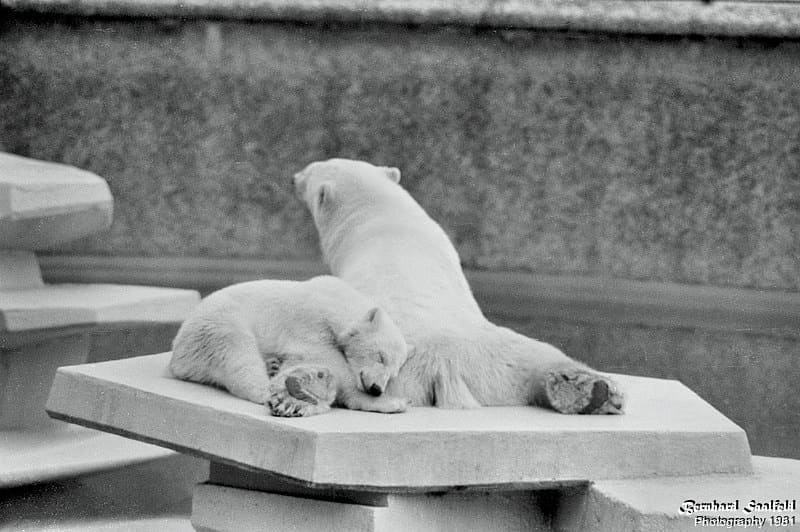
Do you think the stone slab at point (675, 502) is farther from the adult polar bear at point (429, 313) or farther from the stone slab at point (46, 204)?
the stone slab at point (46, 204)

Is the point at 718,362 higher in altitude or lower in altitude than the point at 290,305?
lower

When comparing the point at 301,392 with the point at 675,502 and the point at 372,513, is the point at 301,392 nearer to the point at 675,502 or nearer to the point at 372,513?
the point at 372,513

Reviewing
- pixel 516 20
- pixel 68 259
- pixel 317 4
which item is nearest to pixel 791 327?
pixel 516 20

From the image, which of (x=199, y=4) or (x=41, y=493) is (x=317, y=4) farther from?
(x=41, y=493)

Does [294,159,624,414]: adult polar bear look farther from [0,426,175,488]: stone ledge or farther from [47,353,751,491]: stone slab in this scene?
[0,426,175,488]: stone ledge

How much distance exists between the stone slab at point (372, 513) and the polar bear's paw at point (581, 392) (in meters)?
0.18

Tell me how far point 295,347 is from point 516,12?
8.77ft

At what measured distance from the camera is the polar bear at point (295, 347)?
1933 mm

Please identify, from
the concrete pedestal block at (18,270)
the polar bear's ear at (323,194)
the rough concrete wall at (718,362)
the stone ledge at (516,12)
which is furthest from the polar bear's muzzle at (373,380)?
the stone ledge at (516,12)

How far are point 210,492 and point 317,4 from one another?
9.07ft

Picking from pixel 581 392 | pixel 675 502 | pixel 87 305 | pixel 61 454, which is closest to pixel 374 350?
pixel 581 392

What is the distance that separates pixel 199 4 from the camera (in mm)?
4512

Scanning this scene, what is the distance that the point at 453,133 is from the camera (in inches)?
173

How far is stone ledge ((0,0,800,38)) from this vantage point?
427 cm
